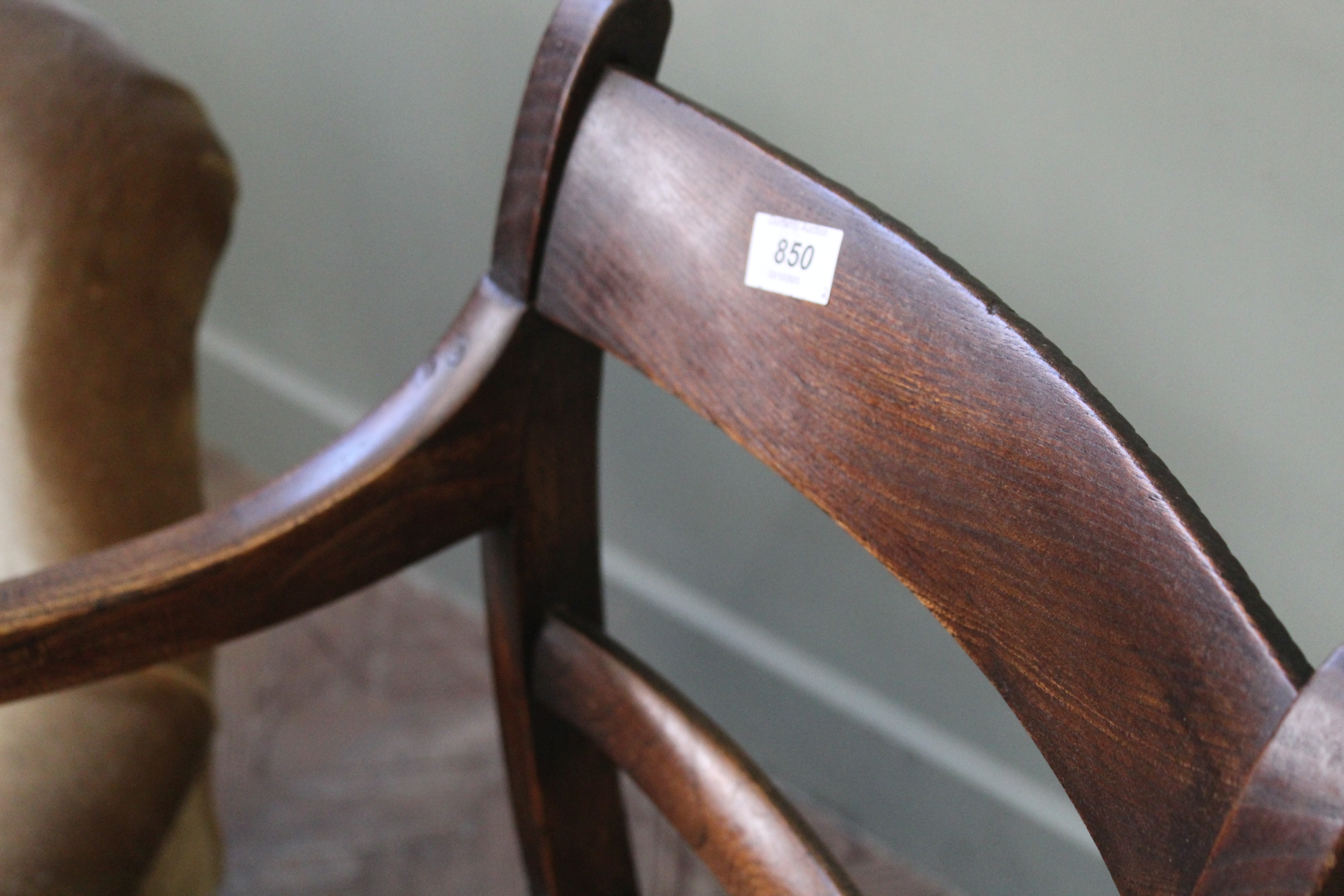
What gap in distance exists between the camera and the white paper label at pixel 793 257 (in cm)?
38

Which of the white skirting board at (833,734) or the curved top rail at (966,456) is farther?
the white skirting board at (833,734)

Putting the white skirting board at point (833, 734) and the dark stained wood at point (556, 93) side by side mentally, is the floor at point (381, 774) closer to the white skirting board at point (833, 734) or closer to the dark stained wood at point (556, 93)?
the white skirting board at point (833, 734)

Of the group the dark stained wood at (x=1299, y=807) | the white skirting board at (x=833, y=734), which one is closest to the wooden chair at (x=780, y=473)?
the dark stained wood at (x=1299, y=807)

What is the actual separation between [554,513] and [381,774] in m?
0.70

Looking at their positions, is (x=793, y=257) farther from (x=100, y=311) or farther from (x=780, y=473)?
(x=100, y=311)

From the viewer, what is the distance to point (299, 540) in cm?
48

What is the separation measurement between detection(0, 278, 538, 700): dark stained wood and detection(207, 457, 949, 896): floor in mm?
650

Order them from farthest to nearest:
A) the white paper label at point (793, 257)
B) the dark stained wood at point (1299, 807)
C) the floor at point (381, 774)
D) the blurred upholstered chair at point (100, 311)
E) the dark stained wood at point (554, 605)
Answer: the floor at point (381, 774)
the blurred upholstered chair at point (100, 311)
the dark stained wood at point (554, 605)
the white paper label at point (793, 257)
the dark stained wood at point (1299, 807)

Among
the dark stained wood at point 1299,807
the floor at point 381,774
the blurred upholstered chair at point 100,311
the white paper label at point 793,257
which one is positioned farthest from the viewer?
the floor at point 381,774

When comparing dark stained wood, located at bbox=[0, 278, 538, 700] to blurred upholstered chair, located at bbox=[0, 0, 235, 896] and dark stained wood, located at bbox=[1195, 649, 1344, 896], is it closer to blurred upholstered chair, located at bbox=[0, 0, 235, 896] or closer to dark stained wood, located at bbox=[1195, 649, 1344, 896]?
blurred upholstered chair, located at bbox=[0, 0, 235, 896]

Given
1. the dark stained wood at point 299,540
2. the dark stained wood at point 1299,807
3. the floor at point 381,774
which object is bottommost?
the floor at point 381,774

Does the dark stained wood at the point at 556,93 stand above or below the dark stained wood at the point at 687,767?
above

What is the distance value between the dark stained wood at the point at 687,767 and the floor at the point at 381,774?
59 centimetres

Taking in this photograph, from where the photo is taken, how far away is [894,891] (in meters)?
1.04
